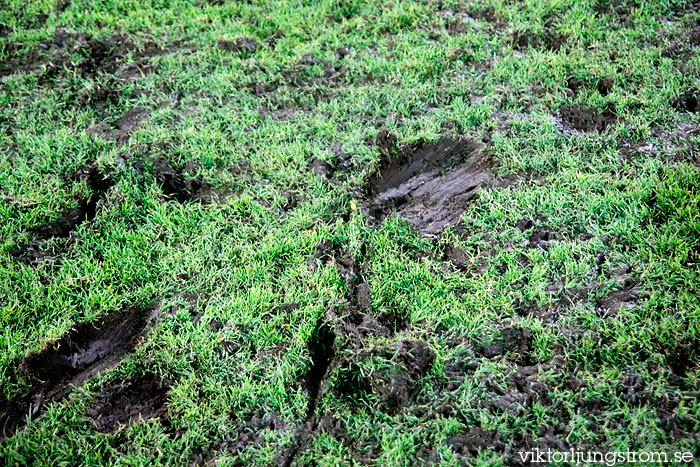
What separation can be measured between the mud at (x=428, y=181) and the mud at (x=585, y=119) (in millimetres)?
662

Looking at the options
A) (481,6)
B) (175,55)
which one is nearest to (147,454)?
(175,55)

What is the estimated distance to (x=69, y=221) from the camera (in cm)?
312

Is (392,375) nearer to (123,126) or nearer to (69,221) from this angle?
(69,221)

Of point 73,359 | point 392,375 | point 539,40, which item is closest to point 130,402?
point 73,359

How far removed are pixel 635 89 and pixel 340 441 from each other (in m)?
3.12

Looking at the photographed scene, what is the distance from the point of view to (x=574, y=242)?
111 inches

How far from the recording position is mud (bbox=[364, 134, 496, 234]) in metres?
3.10

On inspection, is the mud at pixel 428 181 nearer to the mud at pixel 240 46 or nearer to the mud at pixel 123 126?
the mud at pixel 240 46

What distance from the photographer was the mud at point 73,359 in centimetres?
238

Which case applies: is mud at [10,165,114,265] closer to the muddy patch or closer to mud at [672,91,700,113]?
the muddy patch

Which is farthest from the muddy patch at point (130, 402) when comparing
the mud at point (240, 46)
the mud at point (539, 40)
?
the mud at point (539, 40)

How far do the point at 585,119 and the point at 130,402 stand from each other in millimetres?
3223

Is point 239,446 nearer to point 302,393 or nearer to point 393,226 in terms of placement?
point 302,393

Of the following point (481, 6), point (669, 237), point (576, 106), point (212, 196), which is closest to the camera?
point (669, 237)
